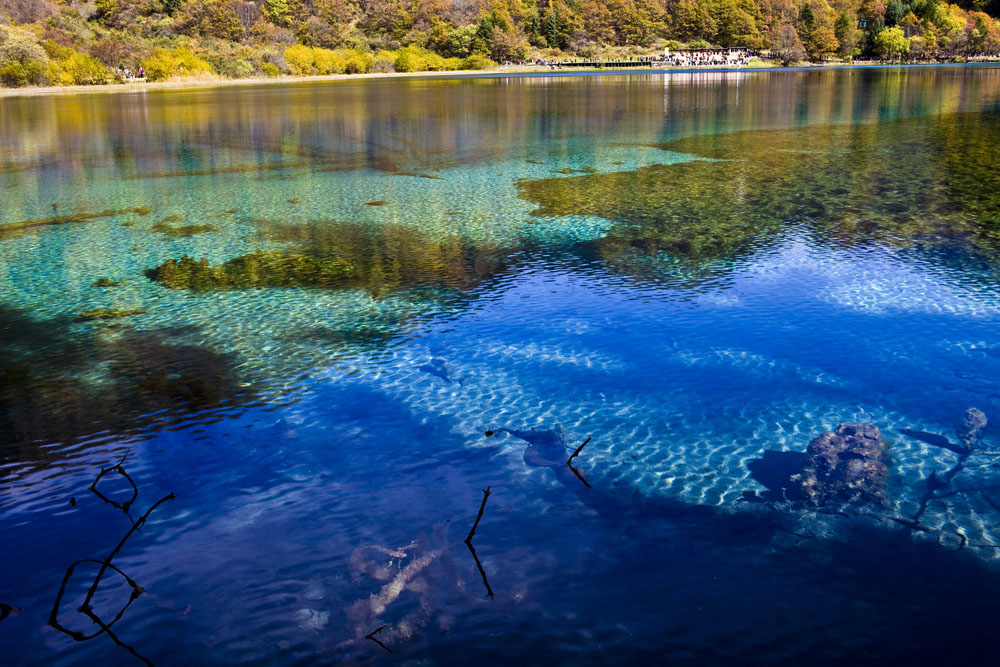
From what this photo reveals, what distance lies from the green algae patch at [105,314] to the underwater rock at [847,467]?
299 inches

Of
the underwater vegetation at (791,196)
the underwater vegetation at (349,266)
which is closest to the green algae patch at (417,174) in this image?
the underwater vegetation at (791,196)

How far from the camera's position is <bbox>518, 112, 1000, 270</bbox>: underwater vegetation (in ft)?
37.3

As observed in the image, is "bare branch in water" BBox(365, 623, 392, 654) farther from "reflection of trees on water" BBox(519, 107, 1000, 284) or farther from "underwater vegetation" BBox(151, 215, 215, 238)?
"underwater vegetation" BBox(151, 215, 215, 238)

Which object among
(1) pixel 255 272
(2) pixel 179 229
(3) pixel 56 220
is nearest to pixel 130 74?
(3) pixel 56 220

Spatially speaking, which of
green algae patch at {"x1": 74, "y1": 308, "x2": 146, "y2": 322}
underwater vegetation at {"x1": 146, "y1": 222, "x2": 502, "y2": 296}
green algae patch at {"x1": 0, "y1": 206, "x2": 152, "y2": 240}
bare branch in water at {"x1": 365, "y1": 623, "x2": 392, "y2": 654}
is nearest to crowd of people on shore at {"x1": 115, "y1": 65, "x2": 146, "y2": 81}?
green algae patch at {"x1": 0, "y1": 206, "x2": 152, "y2": 240}

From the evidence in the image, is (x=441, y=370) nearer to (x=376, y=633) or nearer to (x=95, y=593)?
(x=376, y=633)

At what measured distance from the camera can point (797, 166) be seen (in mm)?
17578

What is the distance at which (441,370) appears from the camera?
7309 millimetres

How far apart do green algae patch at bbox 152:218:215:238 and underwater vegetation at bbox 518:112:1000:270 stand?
594 cm

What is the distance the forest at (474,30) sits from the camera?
8988 centimetres

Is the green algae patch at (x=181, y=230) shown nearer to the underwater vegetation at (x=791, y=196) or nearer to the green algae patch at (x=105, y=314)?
the green algae patch at (x=105, y=314)

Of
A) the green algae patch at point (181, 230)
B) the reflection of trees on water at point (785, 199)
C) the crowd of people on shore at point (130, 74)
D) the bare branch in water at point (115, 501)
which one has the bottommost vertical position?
the bare branch in water at point (115, 501)

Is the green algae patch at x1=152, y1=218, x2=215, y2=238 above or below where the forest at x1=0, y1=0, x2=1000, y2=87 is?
below

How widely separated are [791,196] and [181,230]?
11.4m
